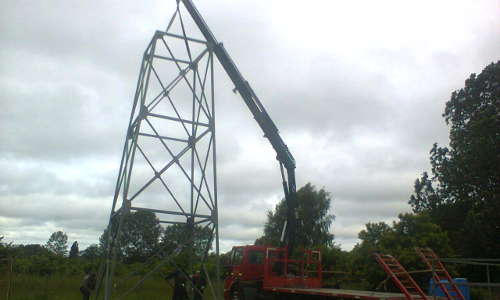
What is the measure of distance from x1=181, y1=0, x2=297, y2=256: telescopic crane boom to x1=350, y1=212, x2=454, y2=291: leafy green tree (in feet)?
28.9

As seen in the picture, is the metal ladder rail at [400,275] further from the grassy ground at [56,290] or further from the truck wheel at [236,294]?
the grassy ground at [56,290]

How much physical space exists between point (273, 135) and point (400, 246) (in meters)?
11.4

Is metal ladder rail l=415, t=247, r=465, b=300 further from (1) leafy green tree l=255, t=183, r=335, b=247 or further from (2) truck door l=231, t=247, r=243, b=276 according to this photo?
(1) leafy green tree l=255, t=183, r=335, b=247

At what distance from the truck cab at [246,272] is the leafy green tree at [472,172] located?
683 inches

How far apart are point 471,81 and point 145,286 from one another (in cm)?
2430

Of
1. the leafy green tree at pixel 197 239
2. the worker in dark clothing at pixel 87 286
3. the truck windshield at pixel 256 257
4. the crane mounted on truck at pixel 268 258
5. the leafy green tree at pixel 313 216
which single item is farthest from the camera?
the leafy green tree at pixel 313 216

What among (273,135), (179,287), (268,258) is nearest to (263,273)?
(268,258)

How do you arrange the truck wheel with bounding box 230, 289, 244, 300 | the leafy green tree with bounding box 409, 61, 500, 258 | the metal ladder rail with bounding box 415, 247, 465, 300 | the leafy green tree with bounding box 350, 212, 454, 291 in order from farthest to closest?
the leafy green tree with bounding box 409, 61, 500, 258, the leafy green tree with bounding box 350, 212, 454, 291, the truck wheel with bounding box 230, 289, 244, 300, the metal ladder rail with bounding box 415, 247, 465, 300

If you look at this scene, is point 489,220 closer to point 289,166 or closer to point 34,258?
point 289,166

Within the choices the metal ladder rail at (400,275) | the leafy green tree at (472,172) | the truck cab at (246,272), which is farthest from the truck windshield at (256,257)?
the leafy green tree at (472,172)

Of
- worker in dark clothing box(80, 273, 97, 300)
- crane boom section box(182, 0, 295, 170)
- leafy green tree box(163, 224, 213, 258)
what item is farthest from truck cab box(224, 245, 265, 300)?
worker in dark clothing box(80, 273, 97, 300)

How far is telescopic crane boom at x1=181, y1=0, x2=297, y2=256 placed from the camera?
51.8 ft

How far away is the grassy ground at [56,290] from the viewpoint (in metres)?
19.0

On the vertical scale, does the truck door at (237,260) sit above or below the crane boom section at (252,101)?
below
